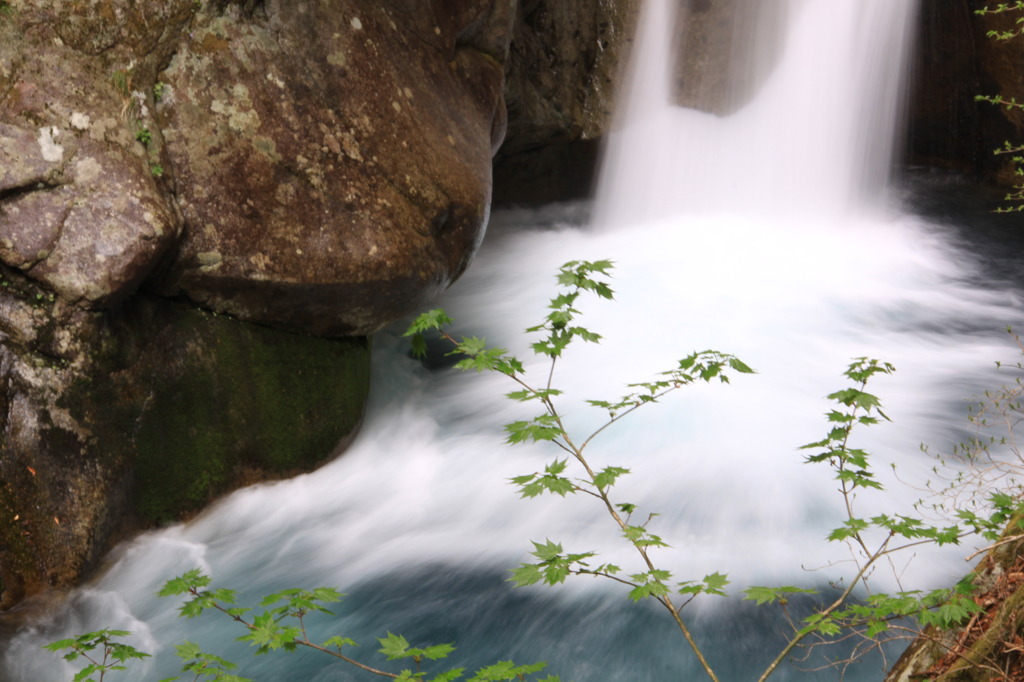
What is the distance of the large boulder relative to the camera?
165 inches

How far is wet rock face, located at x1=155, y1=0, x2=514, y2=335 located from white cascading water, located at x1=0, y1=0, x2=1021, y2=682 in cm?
118

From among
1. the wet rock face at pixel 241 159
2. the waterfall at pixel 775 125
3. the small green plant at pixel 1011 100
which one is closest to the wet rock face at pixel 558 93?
the waterfall at pixel 775 125

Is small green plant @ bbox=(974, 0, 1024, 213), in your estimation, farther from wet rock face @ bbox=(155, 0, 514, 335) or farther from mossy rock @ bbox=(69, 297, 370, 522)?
mossy rock @ bbox=(69, 297, 370, 522)

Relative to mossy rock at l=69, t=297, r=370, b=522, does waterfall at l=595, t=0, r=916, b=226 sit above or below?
above

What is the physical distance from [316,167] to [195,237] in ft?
2.56

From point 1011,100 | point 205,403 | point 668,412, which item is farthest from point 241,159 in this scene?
point 1011,100

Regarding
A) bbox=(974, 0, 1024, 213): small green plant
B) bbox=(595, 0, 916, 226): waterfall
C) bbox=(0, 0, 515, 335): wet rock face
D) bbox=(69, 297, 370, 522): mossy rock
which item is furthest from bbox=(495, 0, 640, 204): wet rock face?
bbox=(69, 297, 370, 522): mossy rock

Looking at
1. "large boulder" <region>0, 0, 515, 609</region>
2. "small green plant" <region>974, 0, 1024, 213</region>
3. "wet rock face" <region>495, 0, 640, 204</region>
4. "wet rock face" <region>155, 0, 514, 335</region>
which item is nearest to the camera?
"large boulder" <region>0, 0, 515, 609</region>

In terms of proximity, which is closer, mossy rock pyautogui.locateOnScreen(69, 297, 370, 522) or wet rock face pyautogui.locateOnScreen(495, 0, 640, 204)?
mossy rock pyautogui.locateOnScreen(69, 297, 370, 522)

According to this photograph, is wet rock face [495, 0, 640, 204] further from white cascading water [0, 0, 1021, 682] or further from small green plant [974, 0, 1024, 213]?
small green plant [974, 0, 1024, 213]

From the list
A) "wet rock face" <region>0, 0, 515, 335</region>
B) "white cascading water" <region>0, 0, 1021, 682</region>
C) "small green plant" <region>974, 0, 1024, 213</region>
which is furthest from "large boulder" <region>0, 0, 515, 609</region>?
"small green plant" <region>974, 0, 1024, 213</region>

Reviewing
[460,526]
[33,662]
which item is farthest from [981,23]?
[33,662]

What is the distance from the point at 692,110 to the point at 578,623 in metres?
7.68

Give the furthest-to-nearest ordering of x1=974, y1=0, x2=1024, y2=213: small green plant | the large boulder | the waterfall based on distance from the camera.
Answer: the waterfall → x1=974, y1=0, x2=1024, y2=213: small green plant → the large boulder
